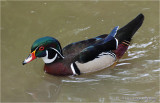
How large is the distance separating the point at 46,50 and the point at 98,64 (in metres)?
1.17

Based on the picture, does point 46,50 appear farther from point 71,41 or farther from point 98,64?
point 71,41

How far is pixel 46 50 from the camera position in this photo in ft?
19.9

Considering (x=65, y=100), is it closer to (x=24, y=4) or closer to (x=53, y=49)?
(x=53, y=49)

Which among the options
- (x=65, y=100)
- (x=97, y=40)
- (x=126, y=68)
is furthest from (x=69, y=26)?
(x=65, y=100)

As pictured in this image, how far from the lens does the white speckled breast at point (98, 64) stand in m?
6.21

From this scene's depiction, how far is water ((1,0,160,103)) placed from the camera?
18.7ft

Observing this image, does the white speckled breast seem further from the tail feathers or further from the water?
the tail feathers

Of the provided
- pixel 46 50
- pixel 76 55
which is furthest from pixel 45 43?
pixel 76 55

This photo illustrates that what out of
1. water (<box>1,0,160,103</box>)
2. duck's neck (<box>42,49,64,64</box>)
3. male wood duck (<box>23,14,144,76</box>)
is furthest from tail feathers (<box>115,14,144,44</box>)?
duck's neck (<box>42,49,64,64</box>)

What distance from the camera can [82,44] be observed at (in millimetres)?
6387

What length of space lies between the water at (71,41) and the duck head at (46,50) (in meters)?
0.44

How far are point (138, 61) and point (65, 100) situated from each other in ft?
6.76

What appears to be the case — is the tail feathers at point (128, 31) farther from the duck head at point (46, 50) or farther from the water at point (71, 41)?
Answer: the duck head at point (46, 50)

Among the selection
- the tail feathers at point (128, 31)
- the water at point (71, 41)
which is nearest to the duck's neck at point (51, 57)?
the water at point (71, 41)
